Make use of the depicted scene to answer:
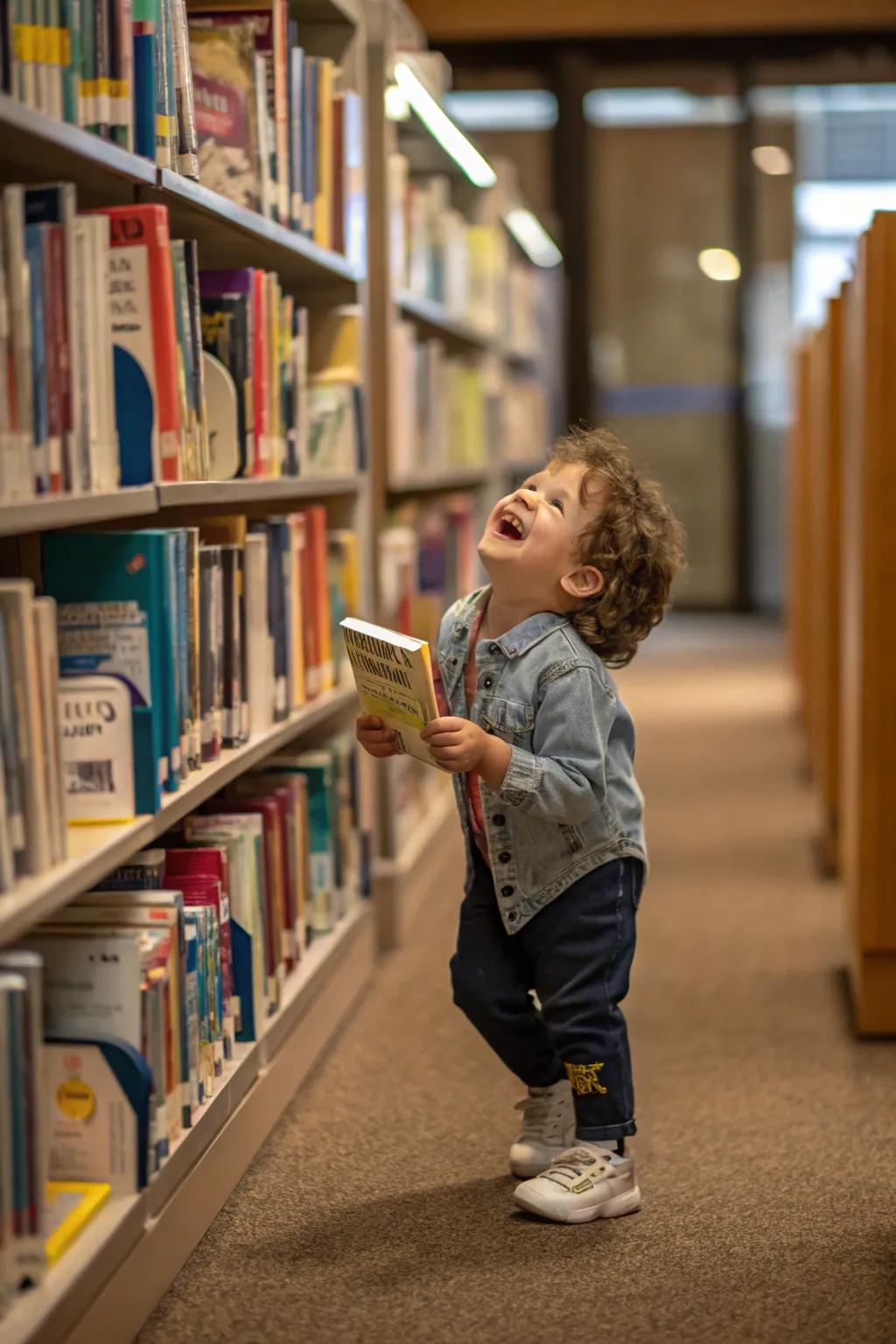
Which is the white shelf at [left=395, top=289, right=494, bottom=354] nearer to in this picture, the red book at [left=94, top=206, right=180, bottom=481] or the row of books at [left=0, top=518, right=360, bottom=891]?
the row of books at [left=0, top=518, right=360, bottom=891]

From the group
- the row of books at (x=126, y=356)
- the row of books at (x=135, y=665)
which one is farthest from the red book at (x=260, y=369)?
the row of books at (x=135, y=665)

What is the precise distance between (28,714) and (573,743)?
29.7 inches

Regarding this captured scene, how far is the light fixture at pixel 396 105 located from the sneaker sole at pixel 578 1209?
2.34 m

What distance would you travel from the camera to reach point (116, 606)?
74.7 inches

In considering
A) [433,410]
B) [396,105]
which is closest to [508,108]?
[433,410]

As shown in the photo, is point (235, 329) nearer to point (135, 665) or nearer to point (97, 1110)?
point (135, 665)

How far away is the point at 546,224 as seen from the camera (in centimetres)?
786

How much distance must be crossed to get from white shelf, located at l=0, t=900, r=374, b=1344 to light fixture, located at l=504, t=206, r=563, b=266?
11.8 feet

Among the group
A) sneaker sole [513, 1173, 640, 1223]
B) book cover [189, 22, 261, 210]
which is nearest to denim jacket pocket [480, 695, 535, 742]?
sneaker sole [513, 1173, 640, 1223]

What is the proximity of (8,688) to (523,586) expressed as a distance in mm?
808

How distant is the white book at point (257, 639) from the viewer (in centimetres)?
243

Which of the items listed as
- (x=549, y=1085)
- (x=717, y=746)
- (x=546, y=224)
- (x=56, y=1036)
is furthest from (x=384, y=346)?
(x=546, y=224)

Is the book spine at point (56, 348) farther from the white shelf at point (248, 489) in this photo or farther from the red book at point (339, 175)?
the red book at point (339, 175)

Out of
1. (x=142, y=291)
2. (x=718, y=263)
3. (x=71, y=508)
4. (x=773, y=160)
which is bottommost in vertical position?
(x=71, y=508)
